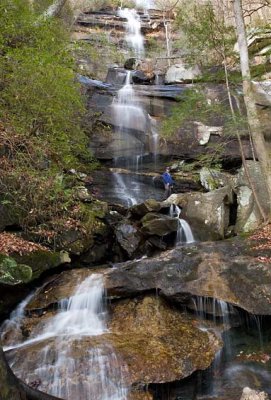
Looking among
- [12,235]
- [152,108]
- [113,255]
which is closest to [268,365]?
[113,255]

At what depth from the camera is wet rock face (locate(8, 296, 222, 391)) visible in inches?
213

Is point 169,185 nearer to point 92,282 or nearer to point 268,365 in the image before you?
point 92,282

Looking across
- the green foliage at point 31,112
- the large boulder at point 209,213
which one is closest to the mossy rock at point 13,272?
the green foliage at point 31,112

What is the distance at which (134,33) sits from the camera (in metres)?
32.8

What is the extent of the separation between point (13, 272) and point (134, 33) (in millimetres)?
30995

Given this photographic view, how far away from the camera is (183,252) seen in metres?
8.70

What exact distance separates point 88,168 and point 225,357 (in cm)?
943

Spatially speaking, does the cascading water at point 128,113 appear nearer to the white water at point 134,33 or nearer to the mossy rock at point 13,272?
the mossy rock at point 13,272

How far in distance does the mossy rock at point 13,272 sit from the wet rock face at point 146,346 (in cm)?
89

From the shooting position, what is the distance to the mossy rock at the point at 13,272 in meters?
6.27

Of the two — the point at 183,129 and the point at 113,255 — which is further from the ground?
the point at 183,129

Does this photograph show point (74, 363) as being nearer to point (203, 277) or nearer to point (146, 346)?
point (146, 346)

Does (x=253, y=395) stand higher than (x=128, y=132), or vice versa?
(x=128, y=132)

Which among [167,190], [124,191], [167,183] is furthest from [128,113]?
[167,190]
